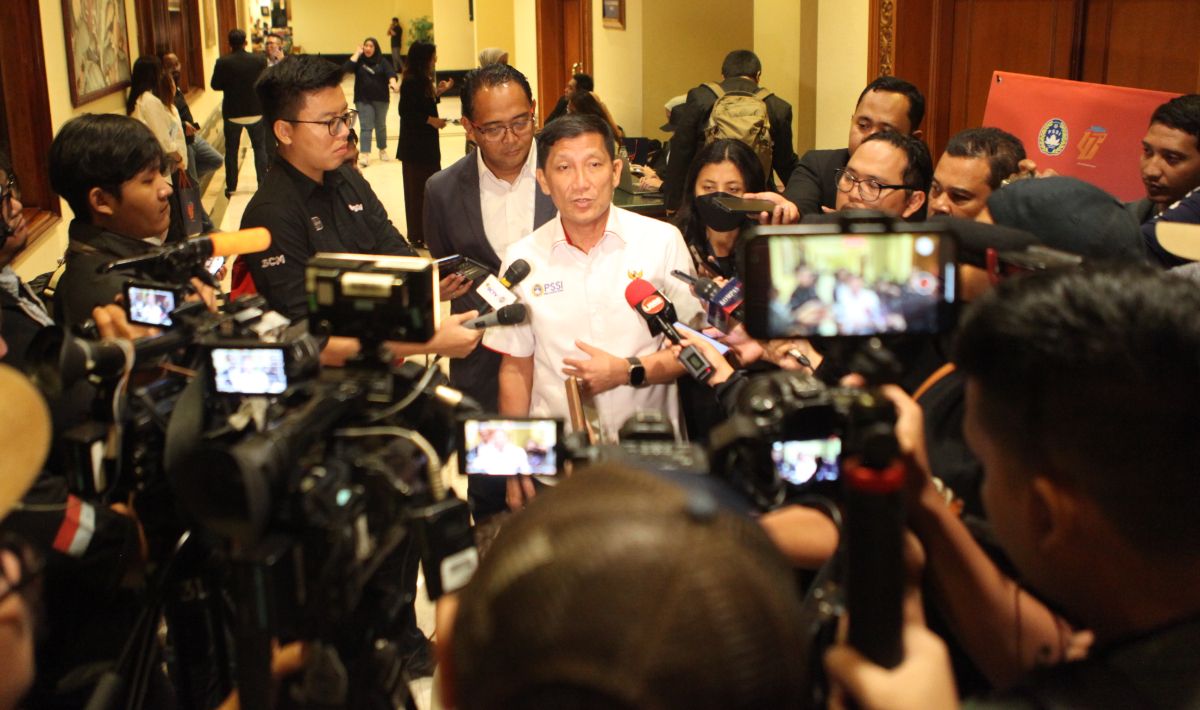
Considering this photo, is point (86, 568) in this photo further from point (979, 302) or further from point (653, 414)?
point (979, 302)

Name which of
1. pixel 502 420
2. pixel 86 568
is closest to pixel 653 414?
pixel 502 420

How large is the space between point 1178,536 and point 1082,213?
89 centimetres

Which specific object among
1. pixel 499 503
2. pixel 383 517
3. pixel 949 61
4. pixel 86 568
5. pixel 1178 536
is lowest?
pixel 499 503

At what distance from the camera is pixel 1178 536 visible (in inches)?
41.9

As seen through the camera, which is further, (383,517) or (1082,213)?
→ (1082,213)

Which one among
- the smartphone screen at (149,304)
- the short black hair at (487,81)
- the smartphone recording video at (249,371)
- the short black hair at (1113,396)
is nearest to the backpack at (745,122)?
the short black hair at (487,81)

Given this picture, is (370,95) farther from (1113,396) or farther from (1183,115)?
(1113,396)

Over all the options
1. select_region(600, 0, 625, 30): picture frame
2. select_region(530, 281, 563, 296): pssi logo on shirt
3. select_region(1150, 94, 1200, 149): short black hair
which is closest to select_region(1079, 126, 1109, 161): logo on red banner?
select_region(1150, 94, 1200, 149): short black hair

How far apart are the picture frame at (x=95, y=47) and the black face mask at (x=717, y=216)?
4.64 metres

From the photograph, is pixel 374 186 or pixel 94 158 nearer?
pixel 94 158

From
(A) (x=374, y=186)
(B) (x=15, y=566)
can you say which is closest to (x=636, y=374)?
(B) (x=15, y=566)

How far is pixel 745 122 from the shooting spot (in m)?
5.66

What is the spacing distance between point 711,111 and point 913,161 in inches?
116

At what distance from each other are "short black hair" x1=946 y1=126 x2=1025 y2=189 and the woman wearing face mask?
0.52 metres
